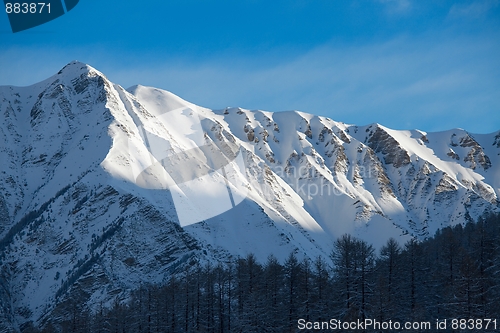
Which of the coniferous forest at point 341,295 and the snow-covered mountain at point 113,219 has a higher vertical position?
the snow-covered mountain at point 113,219

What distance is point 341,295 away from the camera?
61531 millimetres

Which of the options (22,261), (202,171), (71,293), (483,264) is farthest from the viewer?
(202,171)

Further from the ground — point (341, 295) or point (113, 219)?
point (113, 219)

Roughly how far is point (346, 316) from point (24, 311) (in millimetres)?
91252

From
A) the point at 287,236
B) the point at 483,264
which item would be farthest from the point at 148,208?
the point at 483,264

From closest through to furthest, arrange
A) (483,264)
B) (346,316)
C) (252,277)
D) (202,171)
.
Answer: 1. (346,316)
2. (483,264)
3. (252,277)
4. (202,171)

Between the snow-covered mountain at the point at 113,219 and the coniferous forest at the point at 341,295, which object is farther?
the snow-covered mountain at the point at 113,219

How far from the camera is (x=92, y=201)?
14975 centimetres

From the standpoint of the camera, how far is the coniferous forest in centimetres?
5588

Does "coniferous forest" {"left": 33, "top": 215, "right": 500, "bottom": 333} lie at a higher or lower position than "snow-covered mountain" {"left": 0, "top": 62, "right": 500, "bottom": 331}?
lower

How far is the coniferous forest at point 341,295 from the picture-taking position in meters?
55.9

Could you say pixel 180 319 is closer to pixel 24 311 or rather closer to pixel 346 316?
pixel 346 316

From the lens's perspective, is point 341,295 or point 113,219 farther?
point 113,219

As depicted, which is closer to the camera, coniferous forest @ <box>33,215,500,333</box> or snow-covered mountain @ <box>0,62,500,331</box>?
coniferous forest @ <box>33,215,500,333</box>
